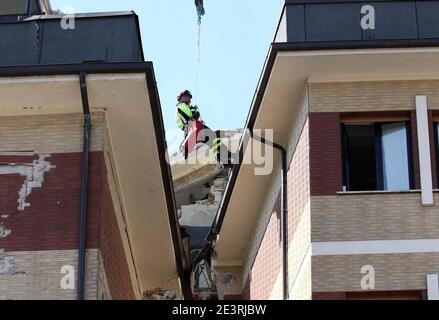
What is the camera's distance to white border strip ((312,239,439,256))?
19.0 m

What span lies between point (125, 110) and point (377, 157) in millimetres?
4003

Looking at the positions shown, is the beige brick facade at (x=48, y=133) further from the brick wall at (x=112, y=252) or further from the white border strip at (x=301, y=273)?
the white border strip at (x=301, y=273)

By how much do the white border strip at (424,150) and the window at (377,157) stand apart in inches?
10.1

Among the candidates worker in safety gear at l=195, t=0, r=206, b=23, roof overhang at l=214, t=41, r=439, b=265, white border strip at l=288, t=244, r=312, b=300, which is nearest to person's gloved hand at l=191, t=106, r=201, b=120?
worker in safety gear at l=195, t=0, r=206, b=23

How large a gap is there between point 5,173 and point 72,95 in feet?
5.22

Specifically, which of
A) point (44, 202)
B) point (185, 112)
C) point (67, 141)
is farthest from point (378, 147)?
point (185, 112)

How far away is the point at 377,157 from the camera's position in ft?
66.6

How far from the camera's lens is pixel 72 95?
65.3 feet

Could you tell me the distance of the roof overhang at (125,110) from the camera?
19500 mm

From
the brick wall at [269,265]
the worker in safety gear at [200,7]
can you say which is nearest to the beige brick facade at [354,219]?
the brick wall at [269,265]

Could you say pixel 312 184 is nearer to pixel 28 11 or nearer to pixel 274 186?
pixel 274 186

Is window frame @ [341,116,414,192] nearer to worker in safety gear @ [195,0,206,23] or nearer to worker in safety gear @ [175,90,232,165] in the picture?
worker in safety gear @ [195,0,206,23]
